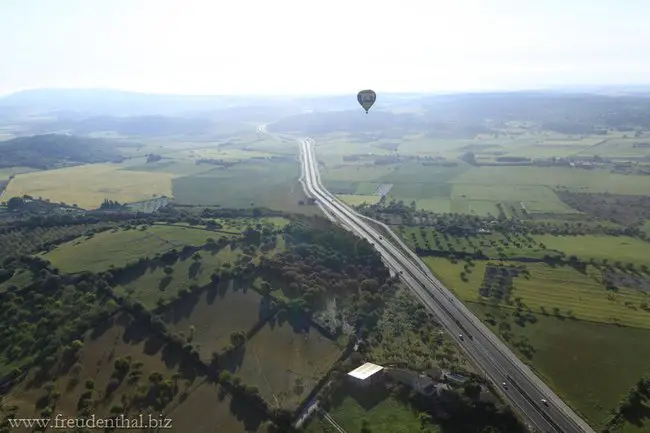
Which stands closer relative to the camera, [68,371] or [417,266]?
[68,371]

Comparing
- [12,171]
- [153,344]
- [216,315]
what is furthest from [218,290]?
[12,171]

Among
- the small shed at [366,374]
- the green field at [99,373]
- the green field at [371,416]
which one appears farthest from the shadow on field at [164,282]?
the green field at [371,416]

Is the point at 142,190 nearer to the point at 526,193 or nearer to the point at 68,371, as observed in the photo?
the point at 68,371

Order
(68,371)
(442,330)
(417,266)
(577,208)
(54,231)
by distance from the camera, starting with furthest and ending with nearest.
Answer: (577,208) < (54,231) < (417,266) < (442,330) < (68,371)

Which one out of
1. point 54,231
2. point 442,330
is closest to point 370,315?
point 442,330

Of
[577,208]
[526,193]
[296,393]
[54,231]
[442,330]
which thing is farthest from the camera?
[526,193]

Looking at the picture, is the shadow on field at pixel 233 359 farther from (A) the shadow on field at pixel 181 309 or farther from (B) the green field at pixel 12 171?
(B) the green field at pixel 12 171

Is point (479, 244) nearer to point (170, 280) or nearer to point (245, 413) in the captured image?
point (170, 280)

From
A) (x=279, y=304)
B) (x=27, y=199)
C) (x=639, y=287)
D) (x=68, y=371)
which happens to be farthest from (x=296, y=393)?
(x=27, y=199)
